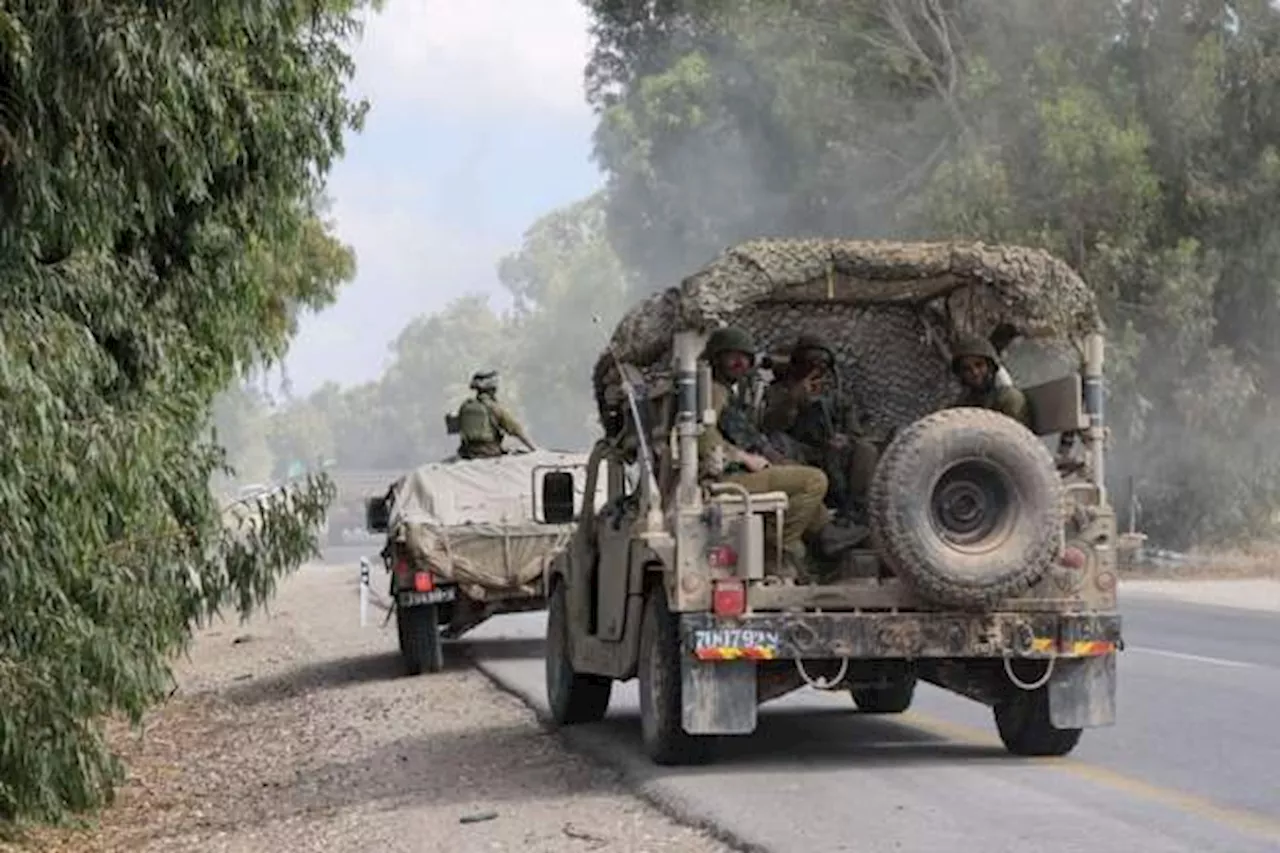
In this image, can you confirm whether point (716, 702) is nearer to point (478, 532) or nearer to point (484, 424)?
point (478, 532)

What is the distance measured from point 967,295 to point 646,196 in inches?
1848

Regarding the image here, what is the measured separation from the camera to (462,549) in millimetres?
18781

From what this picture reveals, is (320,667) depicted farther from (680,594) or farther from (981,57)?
(981,57)

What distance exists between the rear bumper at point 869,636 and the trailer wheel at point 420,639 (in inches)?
341

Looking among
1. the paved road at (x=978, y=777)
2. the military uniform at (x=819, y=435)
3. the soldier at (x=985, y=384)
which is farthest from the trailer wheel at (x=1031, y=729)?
the soldier at (x=985, y=384)

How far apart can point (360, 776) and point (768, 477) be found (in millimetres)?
3434

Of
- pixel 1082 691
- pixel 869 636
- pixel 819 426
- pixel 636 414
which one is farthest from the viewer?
pixel 819 426

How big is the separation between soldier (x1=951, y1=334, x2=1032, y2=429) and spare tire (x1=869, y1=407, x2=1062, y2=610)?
1146mm

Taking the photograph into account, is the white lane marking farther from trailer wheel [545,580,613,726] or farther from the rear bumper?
the rear bumper

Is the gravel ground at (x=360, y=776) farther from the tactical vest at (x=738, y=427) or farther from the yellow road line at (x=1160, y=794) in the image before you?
the yellow road line at (x=1160, y=794)

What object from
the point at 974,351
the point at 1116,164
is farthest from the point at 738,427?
the point at 1116,164

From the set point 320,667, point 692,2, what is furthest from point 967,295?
point 692,2

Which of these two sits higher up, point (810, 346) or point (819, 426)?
point (810, 346)

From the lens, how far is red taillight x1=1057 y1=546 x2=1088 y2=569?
36.2 ft
